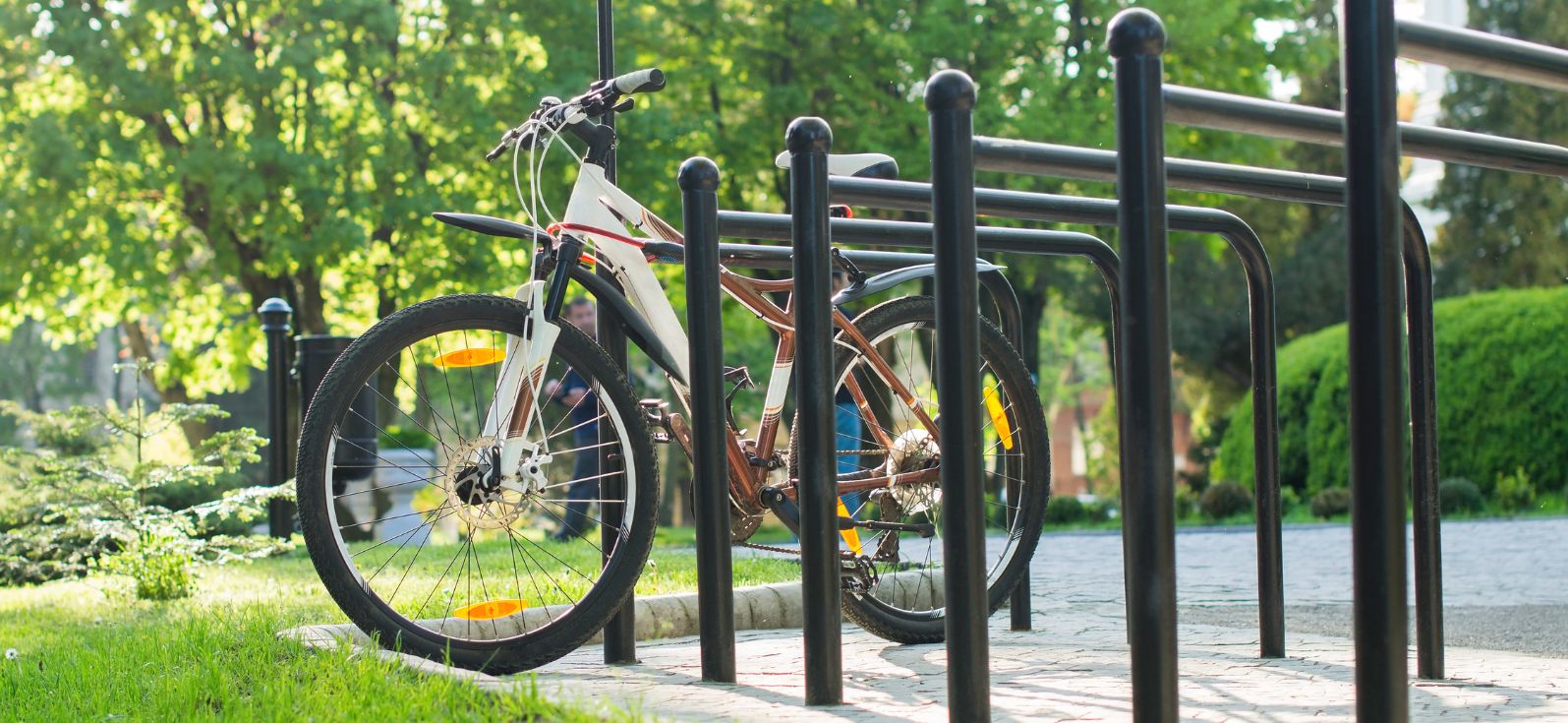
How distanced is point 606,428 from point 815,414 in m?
0.94

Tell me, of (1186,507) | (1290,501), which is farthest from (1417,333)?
(1186,507)

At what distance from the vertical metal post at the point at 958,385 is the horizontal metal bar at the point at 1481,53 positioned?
67cm

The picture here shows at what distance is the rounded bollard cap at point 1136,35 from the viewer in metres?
2.11

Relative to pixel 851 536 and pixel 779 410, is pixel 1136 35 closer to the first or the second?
pixel 779 410

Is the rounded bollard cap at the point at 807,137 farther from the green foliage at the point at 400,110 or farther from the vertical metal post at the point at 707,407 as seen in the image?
the green foliage at the point at 400,110

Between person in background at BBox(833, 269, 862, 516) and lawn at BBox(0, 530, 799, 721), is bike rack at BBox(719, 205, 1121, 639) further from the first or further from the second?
lawn at BBox(0, 530, 799, 721)

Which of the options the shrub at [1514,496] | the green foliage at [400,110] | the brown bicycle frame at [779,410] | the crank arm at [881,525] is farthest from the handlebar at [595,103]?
the green foliage at [400,110]

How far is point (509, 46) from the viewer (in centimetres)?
1742

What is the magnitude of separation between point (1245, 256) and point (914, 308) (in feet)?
2.99

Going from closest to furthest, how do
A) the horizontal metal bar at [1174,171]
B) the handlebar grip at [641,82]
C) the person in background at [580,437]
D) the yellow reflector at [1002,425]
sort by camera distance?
1. the horizontal metal bar at [1174,171]
2. the handlebar grip at [641,82]
3. the yellow reflector at [1002,425]
4. the person in background at [580,437]

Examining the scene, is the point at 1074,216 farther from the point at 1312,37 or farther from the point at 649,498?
the point at 1312,37

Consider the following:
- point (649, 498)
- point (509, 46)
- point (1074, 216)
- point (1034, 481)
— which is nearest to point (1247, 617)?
point (1034, 481)

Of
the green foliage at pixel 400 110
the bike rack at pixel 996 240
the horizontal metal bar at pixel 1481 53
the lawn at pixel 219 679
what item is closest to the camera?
the horizontal metal bar at pixel 1481 53

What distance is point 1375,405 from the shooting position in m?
1.94
